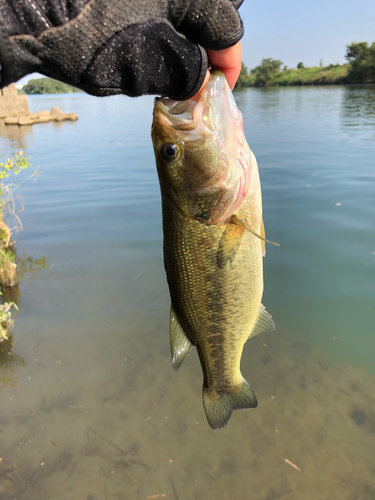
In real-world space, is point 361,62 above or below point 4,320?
above

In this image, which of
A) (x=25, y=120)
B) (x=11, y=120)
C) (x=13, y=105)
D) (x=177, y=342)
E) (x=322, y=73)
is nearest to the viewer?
(x=177, y=342)

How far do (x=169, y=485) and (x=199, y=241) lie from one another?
281 cm

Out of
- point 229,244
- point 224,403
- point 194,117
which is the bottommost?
point 224,403

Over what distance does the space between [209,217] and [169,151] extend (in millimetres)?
408

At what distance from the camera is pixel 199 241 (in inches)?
78.3

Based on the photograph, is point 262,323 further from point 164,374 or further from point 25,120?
point 25,120

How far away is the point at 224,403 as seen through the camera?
2.47 meters

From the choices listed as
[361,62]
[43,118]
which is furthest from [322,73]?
[43,118]

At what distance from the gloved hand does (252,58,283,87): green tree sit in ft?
352

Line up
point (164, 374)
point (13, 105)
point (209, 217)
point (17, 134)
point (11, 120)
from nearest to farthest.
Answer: point (209, 217) → point (164, 374) → point (17, 134) → point (11, 120) → point (13, 105)

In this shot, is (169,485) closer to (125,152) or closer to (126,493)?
(126,493)

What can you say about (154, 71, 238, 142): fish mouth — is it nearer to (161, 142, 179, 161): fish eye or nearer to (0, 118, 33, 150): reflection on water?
(161, 142, 179, 161): fish eye

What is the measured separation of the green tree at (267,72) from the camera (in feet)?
322

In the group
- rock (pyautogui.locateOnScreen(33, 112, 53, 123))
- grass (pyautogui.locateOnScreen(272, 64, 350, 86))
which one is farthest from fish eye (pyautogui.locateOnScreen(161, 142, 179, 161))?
grass (pyautogui.locateOnScreen(272, 64, 350, 86))
